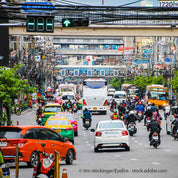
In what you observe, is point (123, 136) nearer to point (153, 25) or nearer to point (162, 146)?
point (162, 146)

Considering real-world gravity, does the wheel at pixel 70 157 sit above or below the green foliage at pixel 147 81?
above

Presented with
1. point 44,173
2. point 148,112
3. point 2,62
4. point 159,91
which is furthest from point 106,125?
point 159,91

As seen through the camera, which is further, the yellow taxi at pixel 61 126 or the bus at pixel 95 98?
the bus at pixel 95 98

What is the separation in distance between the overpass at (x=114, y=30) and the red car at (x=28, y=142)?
28618mm

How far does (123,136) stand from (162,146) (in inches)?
158

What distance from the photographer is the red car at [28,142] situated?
18.6 meters

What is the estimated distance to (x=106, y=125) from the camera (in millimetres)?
26234

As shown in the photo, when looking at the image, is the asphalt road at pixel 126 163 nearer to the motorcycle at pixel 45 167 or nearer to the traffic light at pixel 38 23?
the motorcycle at pixel 45 167

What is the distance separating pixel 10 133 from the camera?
62.1ft

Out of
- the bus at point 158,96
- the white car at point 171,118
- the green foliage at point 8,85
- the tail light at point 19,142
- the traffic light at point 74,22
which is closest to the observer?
the tail light at point 19,142

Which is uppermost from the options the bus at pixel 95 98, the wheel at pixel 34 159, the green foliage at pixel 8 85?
the green foliage at pixel 8 85

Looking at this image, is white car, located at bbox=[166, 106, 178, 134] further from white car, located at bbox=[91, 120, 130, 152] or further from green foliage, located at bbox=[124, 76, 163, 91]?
green foliage, located at bbox=[124, 76, 163, 91]

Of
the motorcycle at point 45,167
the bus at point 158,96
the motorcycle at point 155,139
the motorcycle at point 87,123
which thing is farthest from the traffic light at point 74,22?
the bus at point 158,96

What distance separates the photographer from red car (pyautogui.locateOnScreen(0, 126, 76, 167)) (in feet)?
61.2
